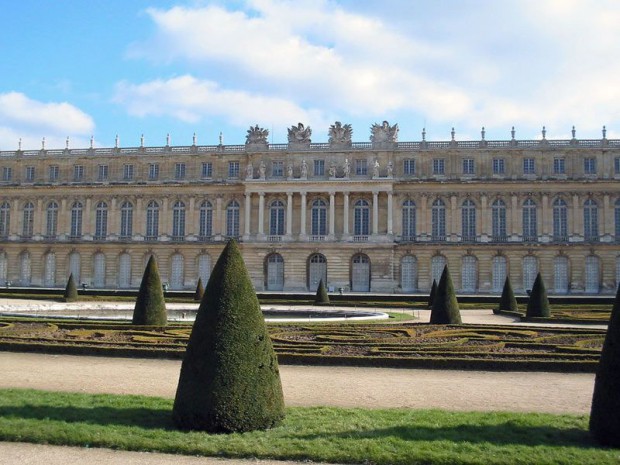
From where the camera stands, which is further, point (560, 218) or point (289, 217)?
point (289, 217)

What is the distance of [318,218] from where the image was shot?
46.7m

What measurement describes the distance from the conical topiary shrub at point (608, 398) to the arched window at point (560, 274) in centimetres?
3908

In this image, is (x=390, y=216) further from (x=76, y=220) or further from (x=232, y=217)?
(x=76, y=220)

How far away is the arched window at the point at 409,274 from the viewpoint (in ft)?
149

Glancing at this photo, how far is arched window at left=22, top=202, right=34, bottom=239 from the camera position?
50562mm

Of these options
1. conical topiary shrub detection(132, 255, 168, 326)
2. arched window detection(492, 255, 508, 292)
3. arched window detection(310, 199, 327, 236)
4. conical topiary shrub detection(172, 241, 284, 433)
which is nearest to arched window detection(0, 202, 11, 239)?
arched window detection(310, 199, 327, 236)

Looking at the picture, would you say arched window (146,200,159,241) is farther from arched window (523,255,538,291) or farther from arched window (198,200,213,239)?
arched window (523,255,538,291)

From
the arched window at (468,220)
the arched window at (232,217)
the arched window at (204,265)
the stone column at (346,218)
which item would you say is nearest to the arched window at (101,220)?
the arched window at (204,265)

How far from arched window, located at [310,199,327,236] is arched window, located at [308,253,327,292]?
67.3 inches

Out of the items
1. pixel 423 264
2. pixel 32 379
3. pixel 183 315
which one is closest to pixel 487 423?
pixel 32 379

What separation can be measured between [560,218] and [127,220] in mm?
30710

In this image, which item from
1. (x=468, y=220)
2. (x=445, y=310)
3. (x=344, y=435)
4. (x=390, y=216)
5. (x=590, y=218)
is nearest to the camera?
(x=344, y=435)

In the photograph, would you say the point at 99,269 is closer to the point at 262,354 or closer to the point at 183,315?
the point at 183,315

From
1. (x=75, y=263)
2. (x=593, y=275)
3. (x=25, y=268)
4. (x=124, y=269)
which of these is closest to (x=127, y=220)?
(x=124, y=269)
